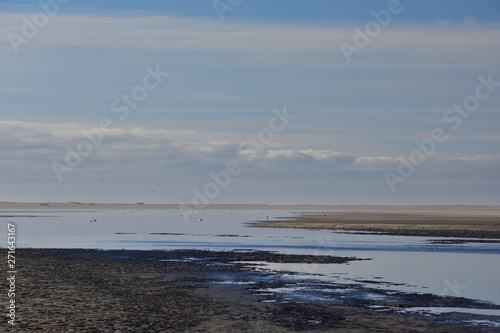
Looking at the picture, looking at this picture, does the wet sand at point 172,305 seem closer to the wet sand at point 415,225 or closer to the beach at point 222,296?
the beach at point 222,296

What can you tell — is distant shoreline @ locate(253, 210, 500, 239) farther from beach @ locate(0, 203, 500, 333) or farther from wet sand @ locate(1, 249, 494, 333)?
wet sand @ locate(1, 249, 494, 333)

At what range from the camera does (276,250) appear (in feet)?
161

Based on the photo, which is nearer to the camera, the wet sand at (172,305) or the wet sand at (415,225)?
the wet sand at (172,305)

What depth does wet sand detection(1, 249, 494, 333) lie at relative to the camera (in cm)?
1947

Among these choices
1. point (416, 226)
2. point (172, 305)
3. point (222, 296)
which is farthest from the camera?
point (416, 226)

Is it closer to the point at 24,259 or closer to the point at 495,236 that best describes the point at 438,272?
the point at 24,259

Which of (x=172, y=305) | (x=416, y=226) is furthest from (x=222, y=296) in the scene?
(x=416, y=226)

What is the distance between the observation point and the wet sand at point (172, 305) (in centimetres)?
1947

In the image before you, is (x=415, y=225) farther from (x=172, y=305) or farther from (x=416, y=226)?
(x=172, y=305)

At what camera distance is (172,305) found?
918 inches

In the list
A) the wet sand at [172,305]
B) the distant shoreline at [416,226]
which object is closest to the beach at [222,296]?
the wet sand at [172,305]

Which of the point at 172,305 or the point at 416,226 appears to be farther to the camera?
the point at 416,226

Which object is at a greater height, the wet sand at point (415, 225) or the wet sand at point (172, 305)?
the wet sand at point (415, 225)

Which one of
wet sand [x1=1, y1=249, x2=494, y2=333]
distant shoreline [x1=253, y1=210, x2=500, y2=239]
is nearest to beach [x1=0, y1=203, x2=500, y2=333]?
wet sand [x1=1, y1=249, x2=494, y2=333]
